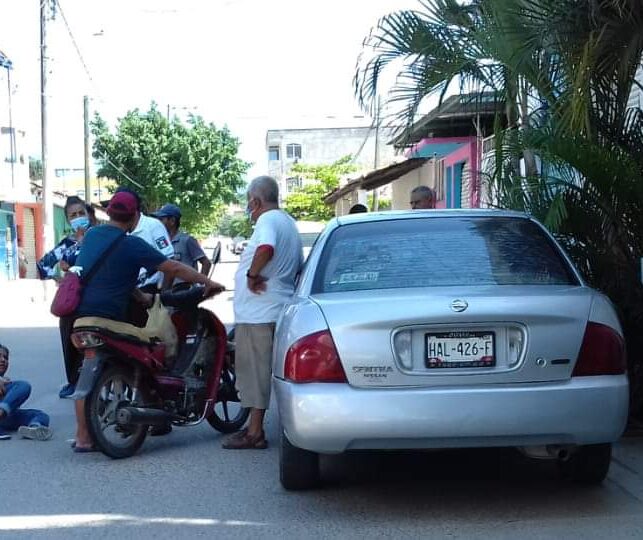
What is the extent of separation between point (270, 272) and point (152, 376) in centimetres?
Result: 108

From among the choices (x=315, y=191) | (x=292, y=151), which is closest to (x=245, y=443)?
(x=315, y=191)

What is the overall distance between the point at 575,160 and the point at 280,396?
279 cm

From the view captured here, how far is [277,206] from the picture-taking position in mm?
6762

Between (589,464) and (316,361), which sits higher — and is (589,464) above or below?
below

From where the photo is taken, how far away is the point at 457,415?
451 cm

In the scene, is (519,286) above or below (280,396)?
above

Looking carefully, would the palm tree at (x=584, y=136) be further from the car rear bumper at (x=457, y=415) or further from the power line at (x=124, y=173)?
the power line at (x=124, y=173)

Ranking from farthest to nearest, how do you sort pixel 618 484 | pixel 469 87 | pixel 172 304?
pixel 469 87 → pixel 172 304 → pixel 618 484

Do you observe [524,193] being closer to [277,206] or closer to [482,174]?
[482,174]

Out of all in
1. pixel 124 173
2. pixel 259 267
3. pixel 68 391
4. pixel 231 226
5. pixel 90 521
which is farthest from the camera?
pixel 231 226

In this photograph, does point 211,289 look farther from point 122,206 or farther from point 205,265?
point 205,265

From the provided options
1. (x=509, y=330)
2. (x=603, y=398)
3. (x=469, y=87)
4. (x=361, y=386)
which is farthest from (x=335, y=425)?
(x=469, y=87)

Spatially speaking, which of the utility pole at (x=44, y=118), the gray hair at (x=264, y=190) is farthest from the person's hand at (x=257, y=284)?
the utility pole at (x=44, y=118)

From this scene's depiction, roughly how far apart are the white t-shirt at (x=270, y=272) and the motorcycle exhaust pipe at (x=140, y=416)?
839mm
